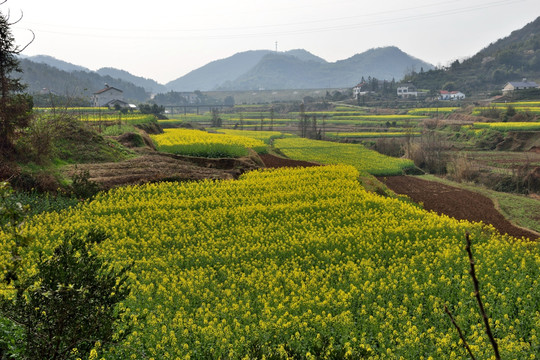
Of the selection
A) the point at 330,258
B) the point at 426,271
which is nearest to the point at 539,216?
the point at 426,271

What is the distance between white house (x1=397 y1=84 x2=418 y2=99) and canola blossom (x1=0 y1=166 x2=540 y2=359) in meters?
113

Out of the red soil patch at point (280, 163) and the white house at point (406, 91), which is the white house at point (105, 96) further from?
the white house at point (406, 91)

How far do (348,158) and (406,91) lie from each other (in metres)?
97.4

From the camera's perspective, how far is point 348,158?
37188mm

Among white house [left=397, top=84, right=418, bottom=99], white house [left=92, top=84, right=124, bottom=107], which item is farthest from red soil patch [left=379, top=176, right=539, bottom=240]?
white house [left=397, top=84, right=418, bottom=99]

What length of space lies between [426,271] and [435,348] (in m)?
3.55

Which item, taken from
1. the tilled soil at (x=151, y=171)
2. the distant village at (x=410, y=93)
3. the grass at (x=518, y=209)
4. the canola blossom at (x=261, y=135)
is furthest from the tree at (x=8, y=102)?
the distant village at (x=410, y=93)

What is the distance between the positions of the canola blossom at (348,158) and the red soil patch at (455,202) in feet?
8.53

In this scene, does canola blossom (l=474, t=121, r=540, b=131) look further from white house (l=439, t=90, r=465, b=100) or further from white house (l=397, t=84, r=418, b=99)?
white house (l=397, t=84, r=418, b=99)

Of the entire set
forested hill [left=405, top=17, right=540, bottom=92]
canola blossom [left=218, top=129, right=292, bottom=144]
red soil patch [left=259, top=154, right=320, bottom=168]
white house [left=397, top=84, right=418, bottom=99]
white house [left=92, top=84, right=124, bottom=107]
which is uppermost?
forested hill [left=405, top=17, right=540, bottom=92]

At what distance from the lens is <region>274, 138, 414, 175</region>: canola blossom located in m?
33.4

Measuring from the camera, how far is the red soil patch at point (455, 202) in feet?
60.5

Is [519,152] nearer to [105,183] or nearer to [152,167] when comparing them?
[152,167]

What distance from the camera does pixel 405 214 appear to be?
15.7 m
